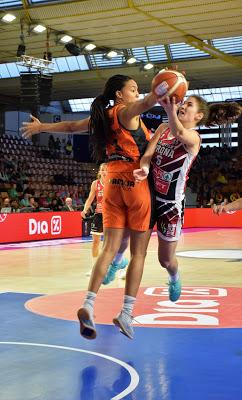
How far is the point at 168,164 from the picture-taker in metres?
4.98

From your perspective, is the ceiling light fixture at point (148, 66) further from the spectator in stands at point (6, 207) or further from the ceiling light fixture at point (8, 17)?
the spectator in stands at point (6, 207)

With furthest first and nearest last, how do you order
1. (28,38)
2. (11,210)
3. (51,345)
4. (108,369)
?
(28,38) < (11,210) < (51,345) < (108,369)

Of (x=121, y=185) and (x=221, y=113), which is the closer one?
(x=121, y=185)

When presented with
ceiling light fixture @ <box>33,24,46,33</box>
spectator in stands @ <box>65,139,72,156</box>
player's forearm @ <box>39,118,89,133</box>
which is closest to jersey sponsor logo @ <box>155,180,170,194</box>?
player's forearm @ <box>39,118,89,133</box>

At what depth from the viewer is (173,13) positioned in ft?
64.9

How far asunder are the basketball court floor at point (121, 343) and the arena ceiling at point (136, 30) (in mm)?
11906

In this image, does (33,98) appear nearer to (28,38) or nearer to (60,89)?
(28,38)

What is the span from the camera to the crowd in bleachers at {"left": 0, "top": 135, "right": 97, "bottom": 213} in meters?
21.1

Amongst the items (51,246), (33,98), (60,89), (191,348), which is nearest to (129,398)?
(191,348)

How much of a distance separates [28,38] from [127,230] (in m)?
20.3

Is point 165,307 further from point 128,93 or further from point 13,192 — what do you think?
point 13,192

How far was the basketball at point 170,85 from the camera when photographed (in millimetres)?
4141

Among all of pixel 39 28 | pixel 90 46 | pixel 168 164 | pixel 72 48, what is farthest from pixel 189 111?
pixel 90 46

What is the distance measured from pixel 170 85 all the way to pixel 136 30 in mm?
18700
